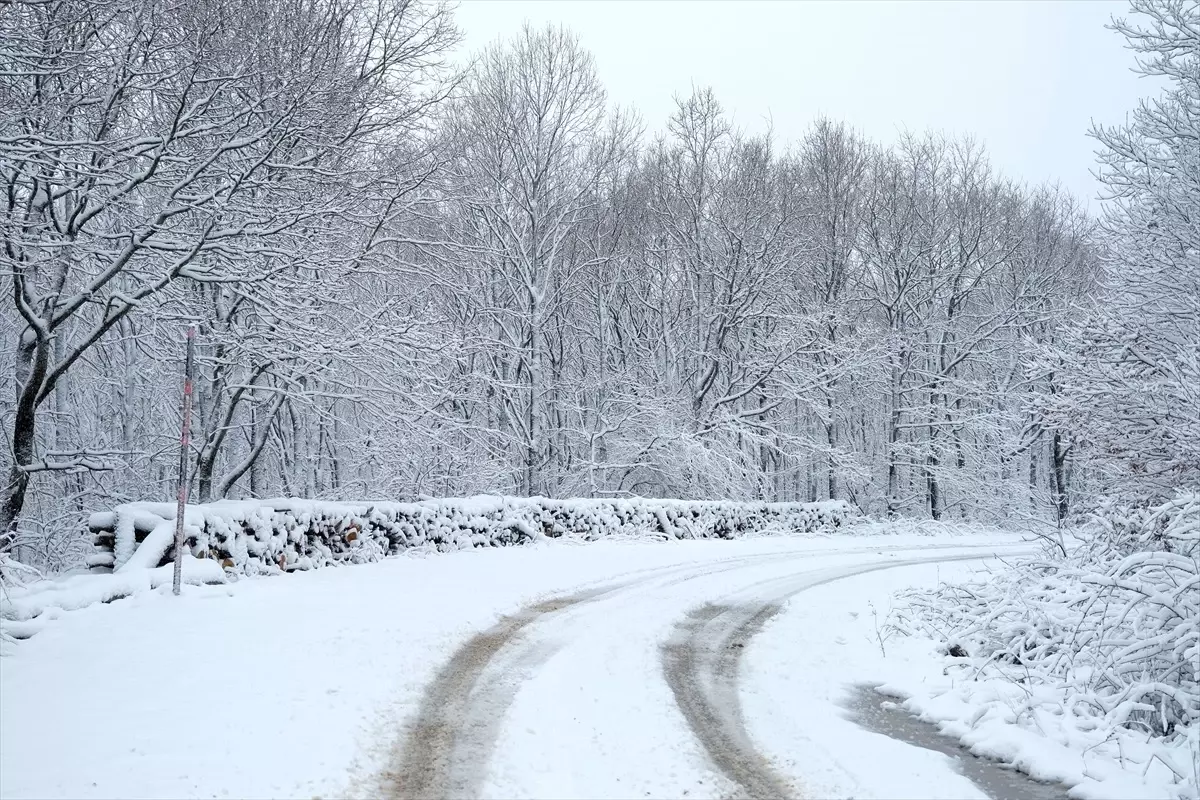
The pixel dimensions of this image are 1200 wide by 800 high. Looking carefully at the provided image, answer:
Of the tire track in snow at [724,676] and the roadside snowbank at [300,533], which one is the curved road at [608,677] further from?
the roadside snowbank at [300,533]

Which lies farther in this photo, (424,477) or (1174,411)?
(424,477)

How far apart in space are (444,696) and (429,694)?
0.46 feet

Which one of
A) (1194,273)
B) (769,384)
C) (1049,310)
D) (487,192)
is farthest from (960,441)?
(1194,273)

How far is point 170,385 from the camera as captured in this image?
20.9 m

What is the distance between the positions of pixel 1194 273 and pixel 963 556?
34.9 feet

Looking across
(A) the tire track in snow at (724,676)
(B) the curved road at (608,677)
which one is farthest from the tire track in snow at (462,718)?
(A) the tire track in snow at (724,676)

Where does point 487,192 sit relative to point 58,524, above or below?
above

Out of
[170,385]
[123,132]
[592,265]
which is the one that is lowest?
[170,385]

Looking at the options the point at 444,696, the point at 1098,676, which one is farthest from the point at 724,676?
the point at 1098,676

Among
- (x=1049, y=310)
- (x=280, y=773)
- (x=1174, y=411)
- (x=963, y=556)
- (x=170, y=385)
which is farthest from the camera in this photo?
(x=1049, y=310)

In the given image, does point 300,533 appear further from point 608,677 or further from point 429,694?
point 608,677

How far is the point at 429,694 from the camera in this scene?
6758mm

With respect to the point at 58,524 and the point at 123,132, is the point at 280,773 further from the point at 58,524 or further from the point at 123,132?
the point at 58,524

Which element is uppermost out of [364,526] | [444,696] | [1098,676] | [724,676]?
[364,526]
